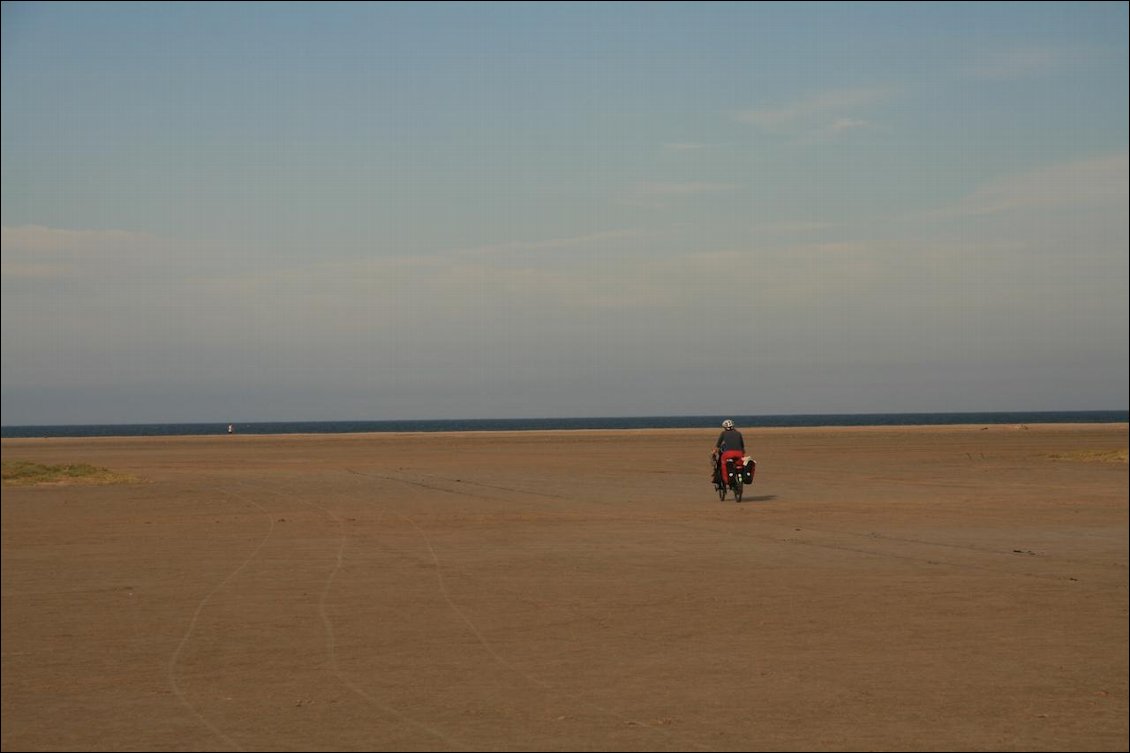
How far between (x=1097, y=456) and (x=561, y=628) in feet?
118

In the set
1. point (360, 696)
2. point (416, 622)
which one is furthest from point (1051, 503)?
point (360, 696)

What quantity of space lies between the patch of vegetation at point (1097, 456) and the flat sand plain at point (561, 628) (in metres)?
18.1

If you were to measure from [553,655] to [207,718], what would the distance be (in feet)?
10.8

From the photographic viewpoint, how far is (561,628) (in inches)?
468

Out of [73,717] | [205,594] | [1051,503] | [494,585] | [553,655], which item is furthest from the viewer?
[1051,503]

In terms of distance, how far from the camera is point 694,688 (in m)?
9.59

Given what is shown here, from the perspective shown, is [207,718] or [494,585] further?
[494,585]

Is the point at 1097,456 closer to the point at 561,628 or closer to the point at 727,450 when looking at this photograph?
the point at 727,450

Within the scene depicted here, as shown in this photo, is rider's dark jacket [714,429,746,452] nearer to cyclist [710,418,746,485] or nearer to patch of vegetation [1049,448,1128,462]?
cyclist [710,418,746,485]

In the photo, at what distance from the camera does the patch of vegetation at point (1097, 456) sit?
1607 inches

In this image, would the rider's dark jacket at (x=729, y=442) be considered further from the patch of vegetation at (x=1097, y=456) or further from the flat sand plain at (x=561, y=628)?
the patch of vegetation at (x=1097, y=456)

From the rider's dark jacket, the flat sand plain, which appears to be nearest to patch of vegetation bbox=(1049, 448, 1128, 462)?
the flat sand plain

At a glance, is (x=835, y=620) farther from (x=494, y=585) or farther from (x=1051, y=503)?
(x=1051, y=503)

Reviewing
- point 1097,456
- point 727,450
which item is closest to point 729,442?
point 727,450
